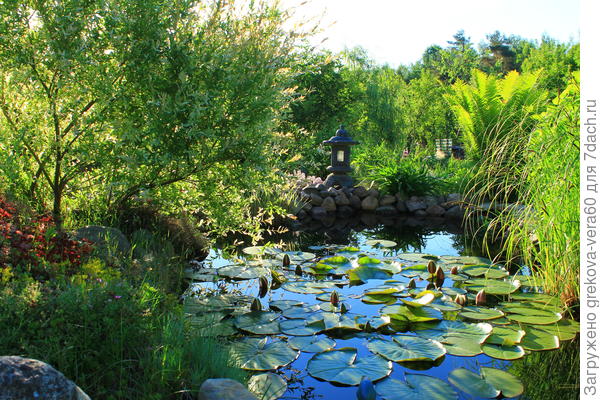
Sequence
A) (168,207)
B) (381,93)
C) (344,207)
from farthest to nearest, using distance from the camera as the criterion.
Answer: (381,93) < (344,207) < (168,207)

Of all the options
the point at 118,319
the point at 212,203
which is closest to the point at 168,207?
the point at 212,203

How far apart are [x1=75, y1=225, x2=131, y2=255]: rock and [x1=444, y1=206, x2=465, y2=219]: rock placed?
6.37m

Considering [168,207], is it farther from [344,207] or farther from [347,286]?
[344,207]

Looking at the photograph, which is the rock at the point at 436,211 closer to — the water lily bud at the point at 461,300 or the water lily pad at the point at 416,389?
the water lily bud at the point at 461,300

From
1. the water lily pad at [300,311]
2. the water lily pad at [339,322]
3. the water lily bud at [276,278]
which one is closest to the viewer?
the water lily pad at [339,322]

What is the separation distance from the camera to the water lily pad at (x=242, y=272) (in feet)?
14.9

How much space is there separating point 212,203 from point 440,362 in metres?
2.67

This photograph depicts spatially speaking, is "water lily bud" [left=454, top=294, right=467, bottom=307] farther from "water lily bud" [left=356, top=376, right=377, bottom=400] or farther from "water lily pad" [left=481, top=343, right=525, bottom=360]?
"water lily bud" [left=356, top=376, right=377, bottom=400]

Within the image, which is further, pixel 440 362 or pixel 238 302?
pixel 238 302

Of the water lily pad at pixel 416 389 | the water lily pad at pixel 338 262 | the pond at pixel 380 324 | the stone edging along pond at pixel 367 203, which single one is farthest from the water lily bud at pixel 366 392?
the stone edging along pond at pixel 367 203

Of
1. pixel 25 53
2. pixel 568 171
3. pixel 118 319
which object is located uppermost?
pixel 25 53

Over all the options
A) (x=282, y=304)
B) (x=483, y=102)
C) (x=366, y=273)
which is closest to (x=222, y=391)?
(x=282, y=304)

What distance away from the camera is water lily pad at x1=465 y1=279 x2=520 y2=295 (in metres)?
4.03

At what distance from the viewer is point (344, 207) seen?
30.2 feet
